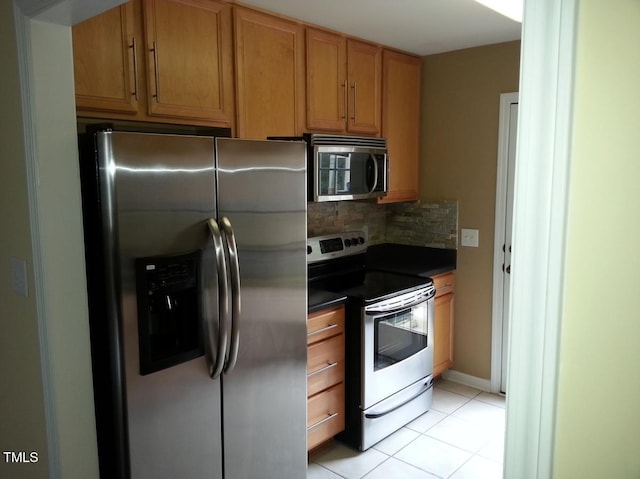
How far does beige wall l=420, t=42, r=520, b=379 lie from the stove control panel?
0.75m

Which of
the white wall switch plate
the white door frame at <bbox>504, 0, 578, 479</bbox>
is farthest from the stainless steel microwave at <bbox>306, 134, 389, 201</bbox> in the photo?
the white door frame at <bbox>504, 0, 578, 479</bbox>

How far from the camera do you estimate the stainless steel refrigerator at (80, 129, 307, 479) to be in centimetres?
165

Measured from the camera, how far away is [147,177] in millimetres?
1661

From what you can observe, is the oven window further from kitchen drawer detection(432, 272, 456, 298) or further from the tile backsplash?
the tile backsplash

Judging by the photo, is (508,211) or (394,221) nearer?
(508,211)

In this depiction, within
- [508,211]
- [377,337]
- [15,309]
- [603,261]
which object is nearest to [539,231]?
[603,261]

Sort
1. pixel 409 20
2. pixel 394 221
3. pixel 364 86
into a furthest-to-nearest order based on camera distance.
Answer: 1. pixel 394 221
2. pixel 364 86
3. pixel 409 20

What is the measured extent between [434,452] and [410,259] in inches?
58.3

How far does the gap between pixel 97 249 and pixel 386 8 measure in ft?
5.99

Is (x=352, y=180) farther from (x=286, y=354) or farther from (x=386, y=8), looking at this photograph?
(x=286, y=354)

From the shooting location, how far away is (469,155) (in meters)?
3.49

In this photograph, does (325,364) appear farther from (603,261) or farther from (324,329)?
(603,261)

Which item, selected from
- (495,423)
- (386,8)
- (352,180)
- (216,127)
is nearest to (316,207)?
(352,180)

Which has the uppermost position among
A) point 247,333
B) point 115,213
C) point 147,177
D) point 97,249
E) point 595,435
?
point 147,177
